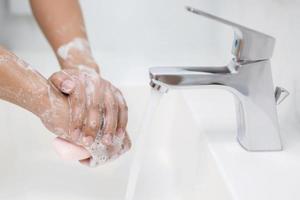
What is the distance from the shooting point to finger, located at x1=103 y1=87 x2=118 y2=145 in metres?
0.63

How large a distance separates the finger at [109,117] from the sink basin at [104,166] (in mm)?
134

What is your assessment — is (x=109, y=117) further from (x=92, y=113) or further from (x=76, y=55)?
(x=76, y=55)

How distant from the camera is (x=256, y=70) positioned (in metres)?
0.57

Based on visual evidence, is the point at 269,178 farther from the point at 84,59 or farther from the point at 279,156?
the point at 84,59

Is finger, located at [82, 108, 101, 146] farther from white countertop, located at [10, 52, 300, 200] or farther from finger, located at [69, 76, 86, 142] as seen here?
white countertop, located at [10, 52, 300, 200]

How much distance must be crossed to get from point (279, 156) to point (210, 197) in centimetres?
11

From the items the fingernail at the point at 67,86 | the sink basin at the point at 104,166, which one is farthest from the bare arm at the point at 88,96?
the sink basin at the point at 104,166

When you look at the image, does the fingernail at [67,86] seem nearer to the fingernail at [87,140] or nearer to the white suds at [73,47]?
the fingernail at [87,140]

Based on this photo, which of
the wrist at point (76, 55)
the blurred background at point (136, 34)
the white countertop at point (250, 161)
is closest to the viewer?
the white countertop at point (250, 161)

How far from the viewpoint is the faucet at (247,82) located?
548 mm

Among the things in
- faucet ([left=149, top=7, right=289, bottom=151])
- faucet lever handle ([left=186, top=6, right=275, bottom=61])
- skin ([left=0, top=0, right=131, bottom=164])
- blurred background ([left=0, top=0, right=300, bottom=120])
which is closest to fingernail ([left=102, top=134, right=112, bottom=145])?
skin ([left=0, top=0, right=131, bottom=164])

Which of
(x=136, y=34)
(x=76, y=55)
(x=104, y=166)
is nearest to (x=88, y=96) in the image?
(x=76, y=55)

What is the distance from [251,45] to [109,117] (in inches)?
8.7

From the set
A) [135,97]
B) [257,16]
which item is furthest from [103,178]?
[257,16]
